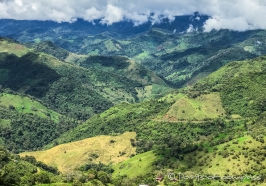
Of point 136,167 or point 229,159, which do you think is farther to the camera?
point 136,167

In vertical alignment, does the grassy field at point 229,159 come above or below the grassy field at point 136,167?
above

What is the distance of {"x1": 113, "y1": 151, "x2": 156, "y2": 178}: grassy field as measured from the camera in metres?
161

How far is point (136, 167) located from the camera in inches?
6570

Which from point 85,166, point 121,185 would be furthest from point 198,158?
point 85,166

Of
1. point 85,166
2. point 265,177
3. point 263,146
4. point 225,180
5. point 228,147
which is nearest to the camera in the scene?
point 265,177

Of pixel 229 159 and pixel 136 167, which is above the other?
pixel 229 159

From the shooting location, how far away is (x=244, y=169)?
4983 inches

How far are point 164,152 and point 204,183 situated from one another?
176ft

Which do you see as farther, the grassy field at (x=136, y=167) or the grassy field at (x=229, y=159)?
the grassy field at (x=136, y=167)

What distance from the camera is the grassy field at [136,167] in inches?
6329

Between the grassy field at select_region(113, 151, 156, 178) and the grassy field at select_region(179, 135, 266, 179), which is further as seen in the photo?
the grassy field at select_region(113, 151, 156, 178)

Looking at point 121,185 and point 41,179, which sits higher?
point 41,179

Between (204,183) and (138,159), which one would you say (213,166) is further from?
(138,159)

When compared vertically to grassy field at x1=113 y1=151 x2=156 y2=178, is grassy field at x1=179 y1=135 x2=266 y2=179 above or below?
above
